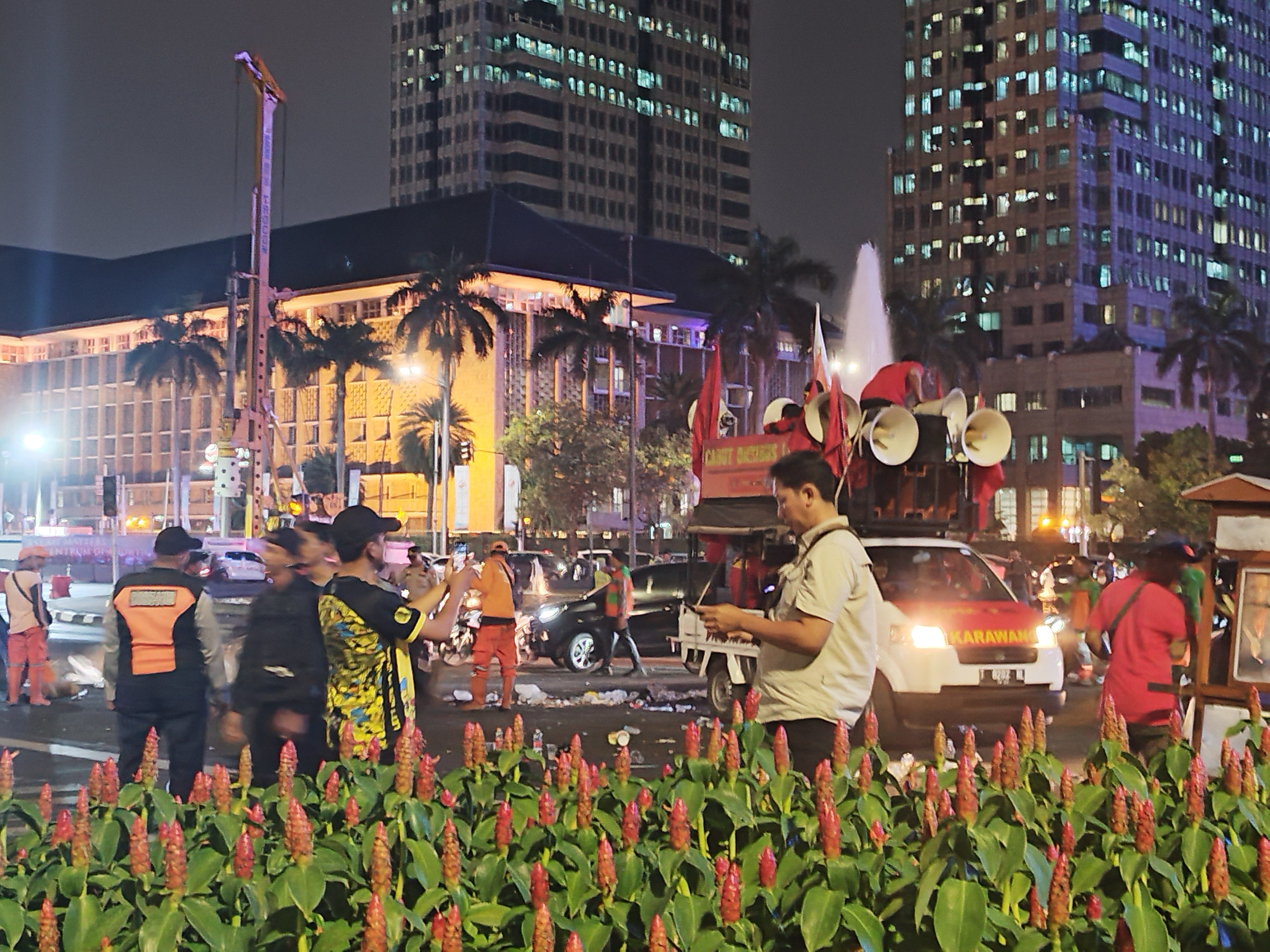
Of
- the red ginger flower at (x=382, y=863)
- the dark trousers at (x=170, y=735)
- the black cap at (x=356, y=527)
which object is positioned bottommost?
the dark trousers at (x=170, y=735)

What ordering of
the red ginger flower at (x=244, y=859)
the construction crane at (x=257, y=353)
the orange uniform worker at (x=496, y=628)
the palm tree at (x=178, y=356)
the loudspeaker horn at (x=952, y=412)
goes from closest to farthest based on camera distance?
the red ginger flower at (x=244, y=859) → the loudspeaker horn at (x=952, y=412) → the orange uniform worker at (x=496, y=628) → the construction crane at (x=257, y=353) → the palm tree at (x=178, y=356)

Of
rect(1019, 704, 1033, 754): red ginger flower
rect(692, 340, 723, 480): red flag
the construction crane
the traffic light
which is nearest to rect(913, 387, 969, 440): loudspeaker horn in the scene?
rect(692, 340, 723, 480): red flag

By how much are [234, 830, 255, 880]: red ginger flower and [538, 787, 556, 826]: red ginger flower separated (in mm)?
730

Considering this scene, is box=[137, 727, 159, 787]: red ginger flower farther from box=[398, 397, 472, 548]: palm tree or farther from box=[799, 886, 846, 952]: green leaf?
box=[398, 397, 472, 548]: palm tree

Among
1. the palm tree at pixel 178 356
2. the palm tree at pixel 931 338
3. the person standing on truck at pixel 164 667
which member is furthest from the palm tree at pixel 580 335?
the person standing on truck at pixel 164 667

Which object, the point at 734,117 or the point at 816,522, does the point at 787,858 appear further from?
the point at 734,117

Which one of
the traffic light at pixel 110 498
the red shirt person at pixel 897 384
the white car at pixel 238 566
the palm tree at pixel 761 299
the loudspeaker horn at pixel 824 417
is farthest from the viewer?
the palm tree at pixel 761 299

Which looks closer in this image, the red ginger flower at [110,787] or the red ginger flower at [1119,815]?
the red ginger flower at [1119,815]

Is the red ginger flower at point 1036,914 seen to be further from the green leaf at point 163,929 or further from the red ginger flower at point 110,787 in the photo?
the red ginger flower at point 110,787

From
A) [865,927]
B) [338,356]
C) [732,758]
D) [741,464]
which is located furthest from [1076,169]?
[865,927]

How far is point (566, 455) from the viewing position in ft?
249

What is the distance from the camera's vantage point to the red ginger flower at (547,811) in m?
4.05

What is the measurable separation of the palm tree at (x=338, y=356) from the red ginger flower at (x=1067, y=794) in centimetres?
7636

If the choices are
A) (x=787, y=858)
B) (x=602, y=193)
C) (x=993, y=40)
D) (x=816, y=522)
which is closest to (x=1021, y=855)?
(x=787, y=858)
